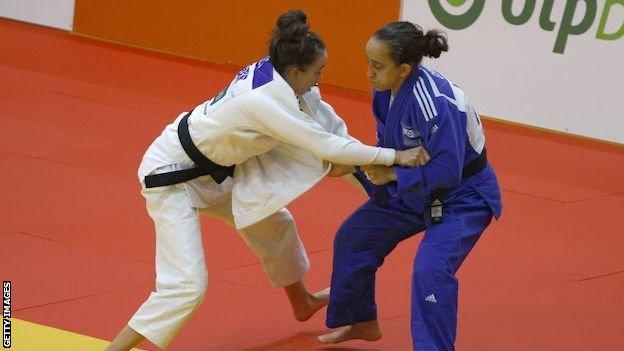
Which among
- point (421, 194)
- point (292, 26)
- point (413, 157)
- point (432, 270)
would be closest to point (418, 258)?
point (432, 270)

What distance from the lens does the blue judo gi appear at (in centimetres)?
386

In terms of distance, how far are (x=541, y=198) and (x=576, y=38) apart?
1917mm

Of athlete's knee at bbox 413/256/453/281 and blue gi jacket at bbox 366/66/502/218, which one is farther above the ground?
blue gi jacket at bbox 366/66/502/218

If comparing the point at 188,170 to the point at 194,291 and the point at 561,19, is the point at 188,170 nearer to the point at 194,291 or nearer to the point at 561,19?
the point at 194,291

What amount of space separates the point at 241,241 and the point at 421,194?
1828mm

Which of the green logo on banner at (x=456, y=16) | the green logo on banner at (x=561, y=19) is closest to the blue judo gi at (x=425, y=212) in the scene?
the green logo on banner at (x=561, y=19)

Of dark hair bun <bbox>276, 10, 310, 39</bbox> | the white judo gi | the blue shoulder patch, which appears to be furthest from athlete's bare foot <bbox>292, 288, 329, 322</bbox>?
dark hair bun <bbox>276, 10, 310, 39</bbox>

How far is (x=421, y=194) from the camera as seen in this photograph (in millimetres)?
4051

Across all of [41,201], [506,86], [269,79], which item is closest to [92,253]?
[41,201]

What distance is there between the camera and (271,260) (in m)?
4.48

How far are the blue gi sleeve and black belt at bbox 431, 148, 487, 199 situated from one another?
13 centimetres

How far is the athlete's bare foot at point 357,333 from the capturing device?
175 inches

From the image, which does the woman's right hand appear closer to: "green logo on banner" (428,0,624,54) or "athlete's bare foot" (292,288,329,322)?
"athlete's bare foot" (292,288,329,322)

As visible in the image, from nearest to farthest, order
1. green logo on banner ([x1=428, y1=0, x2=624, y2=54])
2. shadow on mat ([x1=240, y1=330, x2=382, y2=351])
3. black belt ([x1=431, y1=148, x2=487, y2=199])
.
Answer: black belt ([x1=431, y1=148, x2=487, y2=199]), shadow on mat ([x1=240, y1=330, x2=382, y2=351]), green logo on banner ([x1=428, y1=0, x2=624, y2=54])
